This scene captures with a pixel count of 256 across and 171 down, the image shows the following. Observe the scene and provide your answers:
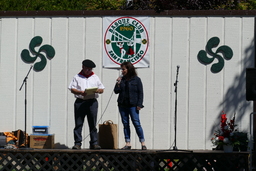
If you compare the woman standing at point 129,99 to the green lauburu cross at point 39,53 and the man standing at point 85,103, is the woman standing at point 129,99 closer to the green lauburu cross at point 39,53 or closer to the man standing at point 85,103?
the man standing at point 85,103

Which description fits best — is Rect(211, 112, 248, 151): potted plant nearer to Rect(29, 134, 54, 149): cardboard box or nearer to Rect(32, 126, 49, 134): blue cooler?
Rect(29, 134, 54, 149): cardboard box

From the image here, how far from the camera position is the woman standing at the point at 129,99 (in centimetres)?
1059

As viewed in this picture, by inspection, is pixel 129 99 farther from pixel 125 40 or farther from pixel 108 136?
pixel 125 40

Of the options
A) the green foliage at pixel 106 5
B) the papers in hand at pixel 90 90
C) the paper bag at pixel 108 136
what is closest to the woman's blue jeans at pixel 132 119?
the papers in hand at pixel 90 90

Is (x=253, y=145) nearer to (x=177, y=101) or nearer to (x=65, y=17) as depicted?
(x=177, y=101)

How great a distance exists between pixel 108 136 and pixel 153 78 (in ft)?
4.96

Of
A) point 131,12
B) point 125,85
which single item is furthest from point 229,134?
point 131,12

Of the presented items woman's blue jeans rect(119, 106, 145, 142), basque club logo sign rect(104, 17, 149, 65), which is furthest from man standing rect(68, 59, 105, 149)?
basque club logo sign rect(104, 17, 149, 65)

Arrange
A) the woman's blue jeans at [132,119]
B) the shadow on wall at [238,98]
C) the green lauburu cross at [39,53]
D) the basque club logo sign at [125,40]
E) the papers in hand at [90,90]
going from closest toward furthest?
the papers in hand at [90,90]
the woman's blue jeans at [132,119]
the shadow on wall at [238,98]
the basque club logo sign at [125,40]
the green lauburu cross at [39,53]

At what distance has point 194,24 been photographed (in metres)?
11.8

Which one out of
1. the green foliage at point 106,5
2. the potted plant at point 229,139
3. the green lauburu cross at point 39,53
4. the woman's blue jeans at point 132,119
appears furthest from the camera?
the green foliage at point 106,5

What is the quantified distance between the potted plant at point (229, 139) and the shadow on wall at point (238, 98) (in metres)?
0.81

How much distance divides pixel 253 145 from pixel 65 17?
4613 millimetres

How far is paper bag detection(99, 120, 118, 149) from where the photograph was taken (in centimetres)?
1140
